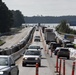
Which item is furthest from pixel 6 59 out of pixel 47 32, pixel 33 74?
pixel 47 32

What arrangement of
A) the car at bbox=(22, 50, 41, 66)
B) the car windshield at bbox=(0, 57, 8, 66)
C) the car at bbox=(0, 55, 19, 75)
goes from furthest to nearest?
the car at bbox=(22, 50, 41, 66) → the car windshield at bbox=(0, 57, 8, 66) → the car at bbox=(0, 55, 19, 75)

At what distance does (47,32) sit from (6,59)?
77460 millimetres

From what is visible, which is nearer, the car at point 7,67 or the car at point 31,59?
the car at point 7,67

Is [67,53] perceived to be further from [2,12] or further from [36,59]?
[2,12]

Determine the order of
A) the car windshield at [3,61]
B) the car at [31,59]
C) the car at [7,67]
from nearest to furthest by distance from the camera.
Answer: the car at [7,67]
the car windshield at [3,61]
the car at [31,59]

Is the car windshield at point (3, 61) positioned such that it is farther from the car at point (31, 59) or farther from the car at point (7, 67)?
the car at point (31, 59)

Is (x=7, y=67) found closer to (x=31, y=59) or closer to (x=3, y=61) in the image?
(x=3, y=61)

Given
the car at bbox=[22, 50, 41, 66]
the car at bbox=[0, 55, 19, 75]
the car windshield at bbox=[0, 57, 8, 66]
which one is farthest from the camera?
the car at bbox=[22, 50, 41, 66]

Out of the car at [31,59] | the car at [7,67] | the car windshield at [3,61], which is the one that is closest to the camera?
the car at [7,67]

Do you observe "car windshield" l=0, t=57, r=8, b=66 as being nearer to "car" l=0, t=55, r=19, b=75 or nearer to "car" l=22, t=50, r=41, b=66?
"car" l=0, t=55, r=19, b=75

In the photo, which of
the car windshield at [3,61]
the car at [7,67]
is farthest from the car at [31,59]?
the car windshield at [3,61]

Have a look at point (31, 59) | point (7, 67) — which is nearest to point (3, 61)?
point (7, 67)

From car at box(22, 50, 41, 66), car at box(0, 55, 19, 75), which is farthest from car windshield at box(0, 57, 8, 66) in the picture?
car at box(22, 50, 41, 66)

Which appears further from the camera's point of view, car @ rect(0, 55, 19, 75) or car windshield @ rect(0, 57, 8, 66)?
car windshield @ rect(0, 57, 8, 66)
